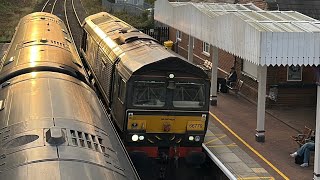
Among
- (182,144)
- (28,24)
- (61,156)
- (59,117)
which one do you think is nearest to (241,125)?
(182,144)

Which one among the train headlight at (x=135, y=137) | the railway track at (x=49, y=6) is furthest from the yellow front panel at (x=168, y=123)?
the railway track at (x=49, y=6)

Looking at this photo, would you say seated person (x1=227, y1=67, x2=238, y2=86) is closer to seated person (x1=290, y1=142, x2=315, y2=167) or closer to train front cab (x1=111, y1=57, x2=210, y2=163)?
seated person (x1=290, y1=142, x2=315, y2=167)

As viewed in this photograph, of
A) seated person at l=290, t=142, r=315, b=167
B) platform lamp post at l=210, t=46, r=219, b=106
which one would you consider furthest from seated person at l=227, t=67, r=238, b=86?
seated person at l=290, t=142, r=315, b=167

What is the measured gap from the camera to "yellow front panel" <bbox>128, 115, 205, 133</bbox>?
10.3 metres

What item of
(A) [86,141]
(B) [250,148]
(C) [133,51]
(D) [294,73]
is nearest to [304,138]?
(B) [250,148]

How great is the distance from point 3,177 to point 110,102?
7.19m

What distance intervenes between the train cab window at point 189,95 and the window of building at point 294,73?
22.0 ft

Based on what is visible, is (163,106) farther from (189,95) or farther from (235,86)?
(235,86)

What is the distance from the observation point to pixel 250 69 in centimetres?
1773

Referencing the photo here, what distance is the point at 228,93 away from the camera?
19219mm

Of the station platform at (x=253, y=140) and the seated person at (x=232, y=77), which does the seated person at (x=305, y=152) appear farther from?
the seated person at (x=232, y=77)

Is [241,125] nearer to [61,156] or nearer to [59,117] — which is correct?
[59,117]

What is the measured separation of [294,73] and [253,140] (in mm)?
4103

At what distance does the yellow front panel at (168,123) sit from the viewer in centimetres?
1032
